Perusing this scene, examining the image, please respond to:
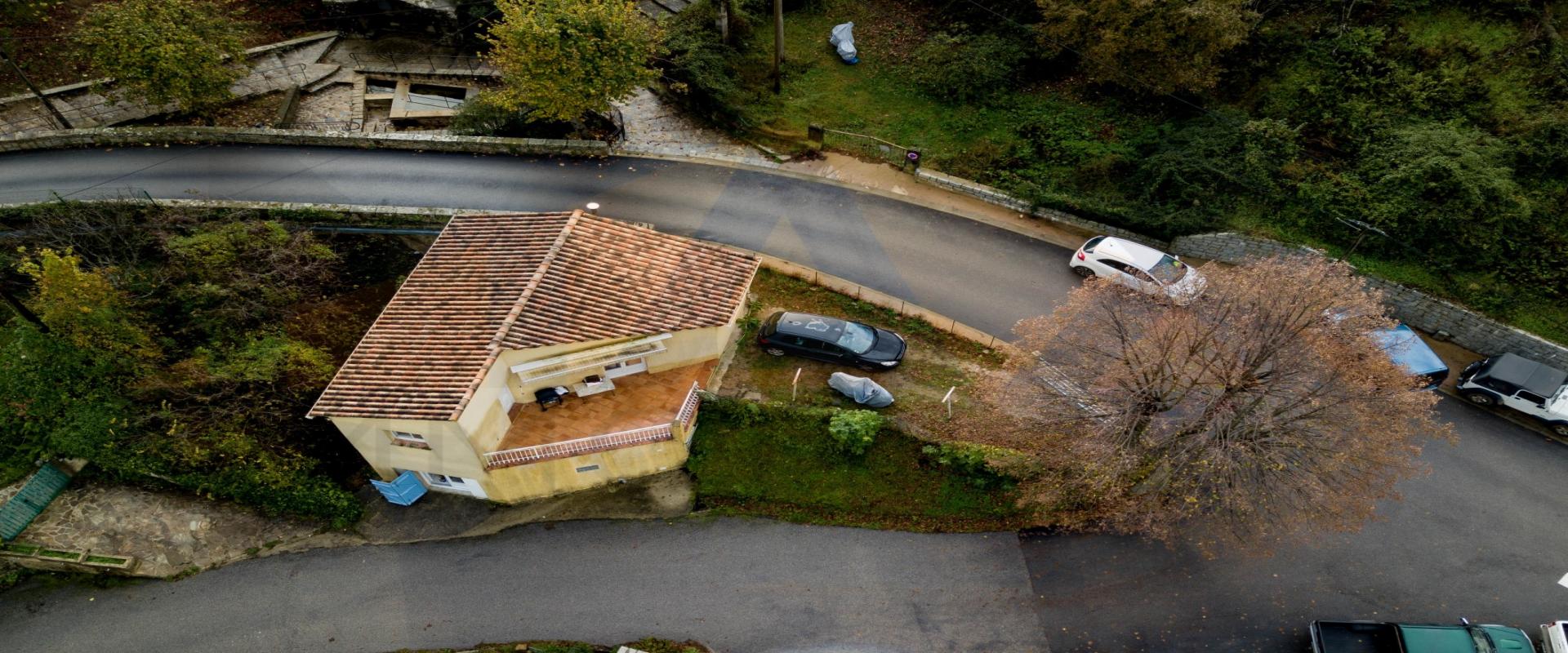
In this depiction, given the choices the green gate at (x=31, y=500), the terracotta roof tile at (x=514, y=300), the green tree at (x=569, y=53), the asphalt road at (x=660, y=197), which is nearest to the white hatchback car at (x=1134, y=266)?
the asphalt road at (x=660, y=197)

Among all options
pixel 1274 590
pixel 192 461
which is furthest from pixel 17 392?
pixel 1274 590

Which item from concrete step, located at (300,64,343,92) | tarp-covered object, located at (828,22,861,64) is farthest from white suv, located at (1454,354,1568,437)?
concrete step, located at (300,64,343,92)

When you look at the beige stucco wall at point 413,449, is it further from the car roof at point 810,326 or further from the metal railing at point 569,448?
the car roof at point 810,326

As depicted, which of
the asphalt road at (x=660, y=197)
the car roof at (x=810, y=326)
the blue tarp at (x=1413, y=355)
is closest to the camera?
the blue tarp at (x=1413, y=355)

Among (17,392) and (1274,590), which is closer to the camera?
(1274,590)

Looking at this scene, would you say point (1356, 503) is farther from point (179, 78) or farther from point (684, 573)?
point (179, 78)

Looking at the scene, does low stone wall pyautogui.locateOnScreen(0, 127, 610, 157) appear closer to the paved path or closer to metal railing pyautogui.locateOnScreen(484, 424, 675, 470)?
metal railing pyautogui.locateOnScreen(484, 424, 675, 470)
